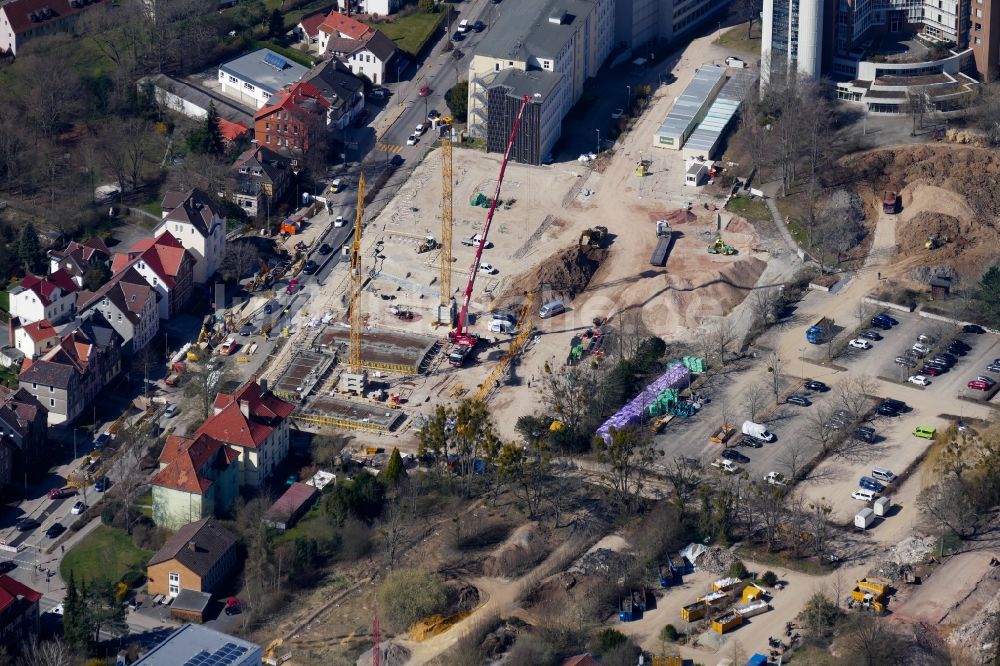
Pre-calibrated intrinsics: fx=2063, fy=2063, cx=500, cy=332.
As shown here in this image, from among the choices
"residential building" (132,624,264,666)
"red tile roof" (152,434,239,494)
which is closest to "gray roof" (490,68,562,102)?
"red tile roof" (152,434,239,494)

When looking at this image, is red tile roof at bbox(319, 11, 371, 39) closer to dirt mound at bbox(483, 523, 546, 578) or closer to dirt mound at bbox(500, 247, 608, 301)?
dirt mound at bbox(500, 247, 608, 301)

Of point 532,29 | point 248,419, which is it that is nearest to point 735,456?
point 248,419

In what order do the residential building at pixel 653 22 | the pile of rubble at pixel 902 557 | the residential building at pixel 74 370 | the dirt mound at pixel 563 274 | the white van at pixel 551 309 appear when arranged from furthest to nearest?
1. the residential building at pixel 653 22
2. the dirt mound at pixel 563 274
3. the white van at pixel 551 309
4. the residential building at pixel 74 370
5. the pile of rubble at pixel 902 557

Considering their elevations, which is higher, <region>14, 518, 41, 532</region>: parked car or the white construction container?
the white construction container

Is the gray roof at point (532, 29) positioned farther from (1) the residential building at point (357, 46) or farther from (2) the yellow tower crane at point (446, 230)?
(2) the yellow tower crane at point (446, 230)

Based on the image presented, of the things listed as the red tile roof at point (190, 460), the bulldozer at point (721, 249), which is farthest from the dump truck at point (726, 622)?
the bulldozer at point (721, 249)

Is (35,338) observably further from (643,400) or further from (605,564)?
(605,564)
